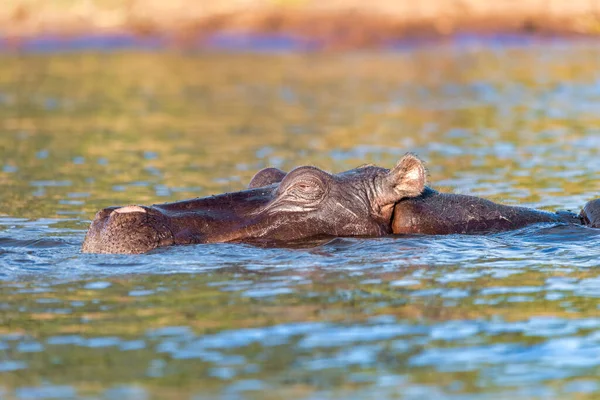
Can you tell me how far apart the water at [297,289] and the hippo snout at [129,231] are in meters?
0.11

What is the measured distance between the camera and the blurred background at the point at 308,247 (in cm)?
646

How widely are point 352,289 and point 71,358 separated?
2.29 metres

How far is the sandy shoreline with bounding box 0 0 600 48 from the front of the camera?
37.7 m

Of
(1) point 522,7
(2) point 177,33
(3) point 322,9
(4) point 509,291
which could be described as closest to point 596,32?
(1) point 522,7

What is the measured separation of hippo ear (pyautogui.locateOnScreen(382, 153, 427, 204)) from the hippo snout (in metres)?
1.89

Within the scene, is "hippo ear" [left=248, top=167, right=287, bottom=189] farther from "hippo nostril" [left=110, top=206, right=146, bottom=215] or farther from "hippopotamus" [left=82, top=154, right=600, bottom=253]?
"hippo nostril" [left=110, top=206, right=146, bottom=215]

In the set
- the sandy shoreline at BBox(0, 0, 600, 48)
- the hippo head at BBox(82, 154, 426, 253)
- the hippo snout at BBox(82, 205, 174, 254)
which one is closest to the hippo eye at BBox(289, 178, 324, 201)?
the hippo head at BBox(82, 154, 426, 253)

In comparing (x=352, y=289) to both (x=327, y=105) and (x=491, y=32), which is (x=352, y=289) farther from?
(x=491, y=32)

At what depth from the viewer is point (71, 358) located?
22.1ft

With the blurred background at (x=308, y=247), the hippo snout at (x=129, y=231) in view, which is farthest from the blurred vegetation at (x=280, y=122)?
the hippo snout at (x=129, y=231)

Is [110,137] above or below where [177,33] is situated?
below

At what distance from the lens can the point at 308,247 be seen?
964 cm

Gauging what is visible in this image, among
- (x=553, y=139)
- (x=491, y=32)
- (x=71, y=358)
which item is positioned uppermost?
(x=491, y=32)

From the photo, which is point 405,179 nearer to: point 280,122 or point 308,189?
point 308,189
